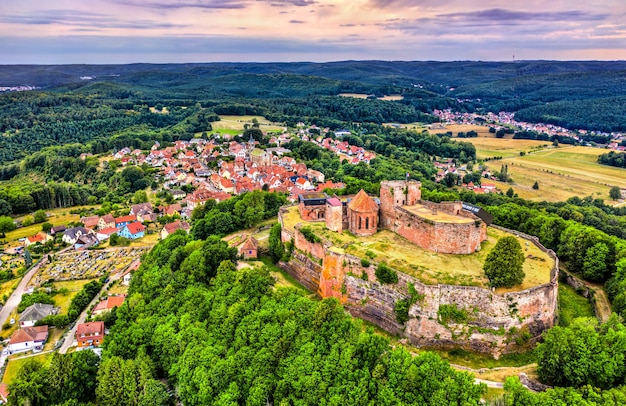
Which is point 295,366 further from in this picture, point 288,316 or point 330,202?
point 330,202

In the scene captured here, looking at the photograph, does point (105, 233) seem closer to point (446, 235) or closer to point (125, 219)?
point (125, 219)

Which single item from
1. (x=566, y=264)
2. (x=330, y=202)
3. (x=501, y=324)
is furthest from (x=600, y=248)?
(x=330, y=202)

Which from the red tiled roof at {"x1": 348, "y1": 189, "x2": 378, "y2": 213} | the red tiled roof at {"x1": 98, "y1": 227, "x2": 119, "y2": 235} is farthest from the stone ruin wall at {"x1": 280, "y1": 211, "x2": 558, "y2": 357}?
the red tiled roof at {"x1": 98, "y1": 227, "x2": 119, "y2": 235}

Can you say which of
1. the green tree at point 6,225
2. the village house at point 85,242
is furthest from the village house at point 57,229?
the green tree at point 6,225

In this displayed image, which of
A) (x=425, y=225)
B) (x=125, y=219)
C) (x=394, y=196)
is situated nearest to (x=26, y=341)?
(x=125, y=219)

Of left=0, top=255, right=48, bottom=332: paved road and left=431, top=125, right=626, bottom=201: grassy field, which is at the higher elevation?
left=431, top=125, right=626, bottom=201: grassy field

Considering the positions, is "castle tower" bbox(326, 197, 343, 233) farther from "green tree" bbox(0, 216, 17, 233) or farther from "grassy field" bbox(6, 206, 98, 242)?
"green tree" bbox(0, 216, 17, 233)
